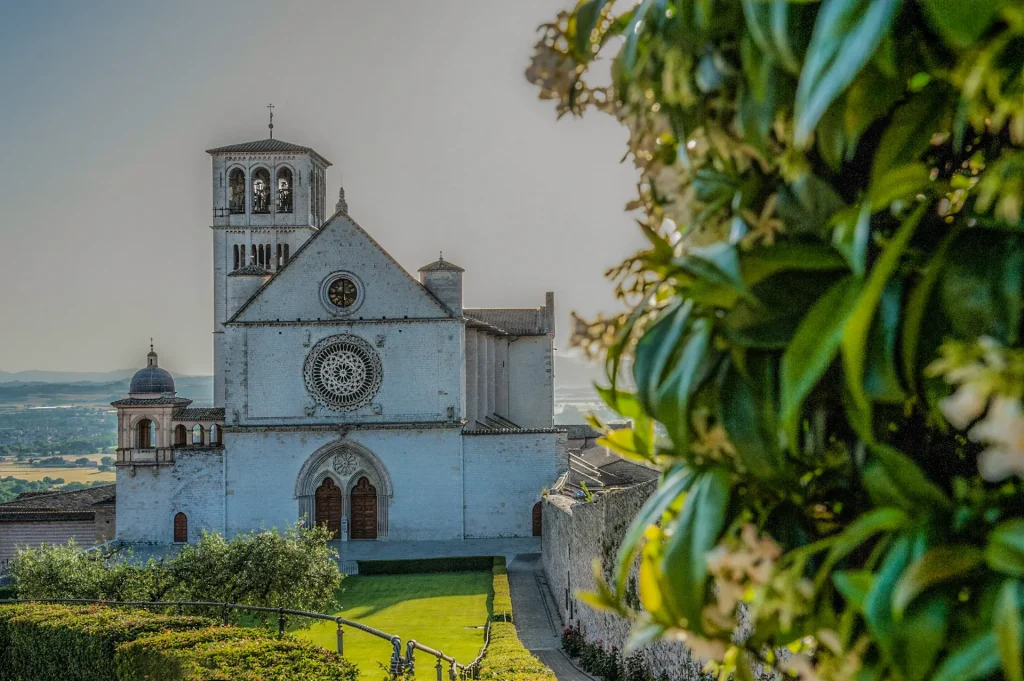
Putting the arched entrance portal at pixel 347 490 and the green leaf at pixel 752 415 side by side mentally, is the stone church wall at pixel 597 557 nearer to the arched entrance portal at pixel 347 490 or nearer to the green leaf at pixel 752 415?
the green leaf at pixel 752 415

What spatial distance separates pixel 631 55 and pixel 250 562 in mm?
21932

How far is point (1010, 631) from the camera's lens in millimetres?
865

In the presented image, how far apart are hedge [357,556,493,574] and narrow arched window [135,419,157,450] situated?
9844mm

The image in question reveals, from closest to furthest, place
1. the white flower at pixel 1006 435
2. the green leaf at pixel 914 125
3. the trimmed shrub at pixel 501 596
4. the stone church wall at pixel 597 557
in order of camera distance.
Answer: the white flower at pixel 1006 435
the green leaf at pixel 914 125
the stone church wall at pixel 597 557
the trimmed shrub at pixel 501 596

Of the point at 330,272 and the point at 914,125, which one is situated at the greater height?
the point at 330,272

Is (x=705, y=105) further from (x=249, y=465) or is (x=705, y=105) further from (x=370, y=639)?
(x=249, y=465)

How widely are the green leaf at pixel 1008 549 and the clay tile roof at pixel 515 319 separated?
4052 cm

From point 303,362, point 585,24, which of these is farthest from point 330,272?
point 585,24

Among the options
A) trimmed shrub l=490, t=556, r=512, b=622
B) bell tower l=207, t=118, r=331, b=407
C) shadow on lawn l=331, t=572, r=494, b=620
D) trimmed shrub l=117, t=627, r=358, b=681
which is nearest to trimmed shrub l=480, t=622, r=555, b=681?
trimmed shrub l=117, t=627, r=358, b=681

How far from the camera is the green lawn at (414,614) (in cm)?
1830

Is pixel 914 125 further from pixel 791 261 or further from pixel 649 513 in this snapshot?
pixel 649 513

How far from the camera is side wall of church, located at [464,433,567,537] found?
33469 mm

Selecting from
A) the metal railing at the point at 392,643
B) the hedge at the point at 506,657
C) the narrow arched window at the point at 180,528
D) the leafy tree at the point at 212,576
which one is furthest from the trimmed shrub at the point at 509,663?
the narrow arched window at the point at 180,528

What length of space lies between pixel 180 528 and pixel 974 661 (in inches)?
1384
